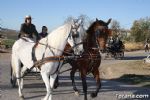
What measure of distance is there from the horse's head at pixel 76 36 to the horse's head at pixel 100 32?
1079 mm

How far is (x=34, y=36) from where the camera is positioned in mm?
12688

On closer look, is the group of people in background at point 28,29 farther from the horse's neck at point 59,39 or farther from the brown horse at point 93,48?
the horse's neck at point 59,39

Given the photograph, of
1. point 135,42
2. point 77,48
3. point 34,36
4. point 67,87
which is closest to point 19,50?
point 34,36

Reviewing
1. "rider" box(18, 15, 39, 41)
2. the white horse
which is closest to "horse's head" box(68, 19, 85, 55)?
the white horse

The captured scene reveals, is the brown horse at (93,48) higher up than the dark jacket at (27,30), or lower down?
lower down

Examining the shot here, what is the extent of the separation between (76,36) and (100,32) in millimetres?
1414

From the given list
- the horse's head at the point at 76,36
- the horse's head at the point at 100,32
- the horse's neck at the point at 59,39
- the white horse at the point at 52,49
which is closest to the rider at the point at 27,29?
the white horse at the point at 52,49

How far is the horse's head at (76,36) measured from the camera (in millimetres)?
9961

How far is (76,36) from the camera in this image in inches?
395

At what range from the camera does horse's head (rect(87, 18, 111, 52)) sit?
11109mm

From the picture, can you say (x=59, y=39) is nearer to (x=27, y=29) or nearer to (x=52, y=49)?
(x=52, y=49)

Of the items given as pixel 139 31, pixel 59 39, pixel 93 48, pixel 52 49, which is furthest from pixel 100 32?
pixel 139 31

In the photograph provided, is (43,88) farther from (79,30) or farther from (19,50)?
(79,30)

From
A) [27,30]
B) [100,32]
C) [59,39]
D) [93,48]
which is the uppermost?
[27,30]
